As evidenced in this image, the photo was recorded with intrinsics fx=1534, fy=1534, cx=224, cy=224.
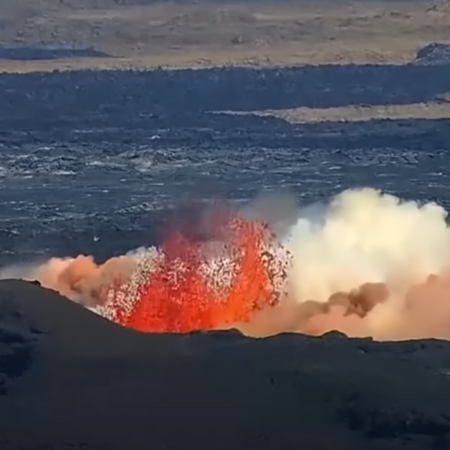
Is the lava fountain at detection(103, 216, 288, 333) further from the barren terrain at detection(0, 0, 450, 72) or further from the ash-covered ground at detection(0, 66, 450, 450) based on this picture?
the barren terrain at detection(0, 0, 450, 72)

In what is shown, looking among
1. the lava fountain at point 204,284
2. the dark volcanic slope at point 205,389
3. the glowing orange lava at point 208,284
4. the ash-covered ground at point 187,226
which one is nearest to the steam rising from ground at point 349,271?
the lava fountain at point 204,284

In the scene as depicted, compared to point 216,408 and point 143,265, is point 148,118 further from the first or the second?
point 216,408

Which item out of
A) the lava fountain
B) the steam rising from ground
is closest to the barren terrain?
the steam rising from ground

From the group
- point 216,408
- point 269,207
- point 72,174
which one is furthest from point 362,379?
point 72,174

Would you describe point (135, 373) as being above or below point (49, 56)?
below

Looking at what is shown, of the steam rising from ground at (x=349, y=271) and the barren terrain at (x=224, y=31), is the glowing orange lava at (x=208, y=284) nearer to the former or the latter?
the steam rising from ground at (x=349, y=271)

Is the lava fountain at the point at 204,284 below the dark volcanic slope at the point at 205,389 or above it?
above
